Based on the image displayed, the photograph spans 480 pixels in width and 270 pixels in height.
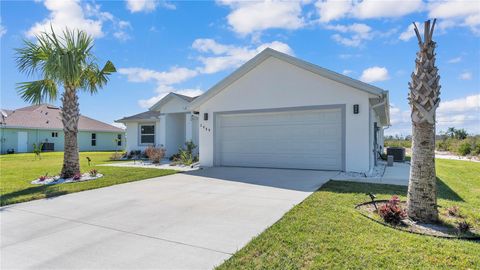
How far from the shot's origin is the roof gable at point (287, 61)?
10016 mm

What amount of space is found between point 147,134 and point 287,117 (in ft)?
41.7

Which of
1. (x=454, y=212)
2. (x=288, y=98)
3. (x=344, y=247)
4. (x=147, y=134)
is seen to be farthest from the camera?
(x=147, y=134)

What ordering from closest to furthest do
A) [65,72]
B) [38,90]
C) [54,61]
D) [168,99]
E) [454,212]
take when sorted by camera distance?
[454,212] < [54,61] < [65,72] < [38,90] < [168,99]

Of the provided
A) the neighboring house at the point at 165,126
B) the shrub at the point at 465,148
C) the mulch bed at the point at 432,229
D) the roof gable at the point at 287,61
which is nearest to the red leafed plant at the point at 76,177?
the roof gable at the point at 287,61

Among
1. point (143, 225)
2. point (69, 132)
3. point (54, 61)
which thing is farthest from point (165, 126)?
point (143, 225)

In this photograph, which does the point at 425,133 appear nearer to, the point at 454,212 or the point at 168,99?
the point at 454,212

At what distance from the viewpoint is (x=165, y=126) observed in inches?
738

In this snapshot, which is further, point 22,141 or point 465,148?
point 22,141

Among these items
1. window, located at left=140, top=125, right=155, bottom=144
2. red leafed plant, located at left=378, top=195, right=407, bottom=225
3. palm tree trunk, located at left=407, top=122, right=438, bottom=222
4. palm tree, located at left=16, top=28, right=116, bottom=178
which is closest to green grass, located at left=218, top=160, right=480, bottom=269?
red leafed plant, located at left=378, top=195, right=407, bottom=225

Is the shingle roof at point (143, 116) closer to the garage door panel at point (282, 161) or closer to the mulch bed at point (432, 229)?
the garage door panel at point (282, 161)

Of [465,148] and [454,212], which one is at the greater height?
[465,148]

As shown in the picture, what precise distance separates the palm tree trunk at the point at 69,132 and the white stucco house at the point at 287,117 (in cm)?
508

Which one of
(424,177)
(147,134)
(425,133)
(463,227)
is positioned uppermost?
(147,134)

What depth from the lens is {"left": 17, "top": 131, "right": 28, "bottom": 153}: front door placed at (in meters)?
27.2
